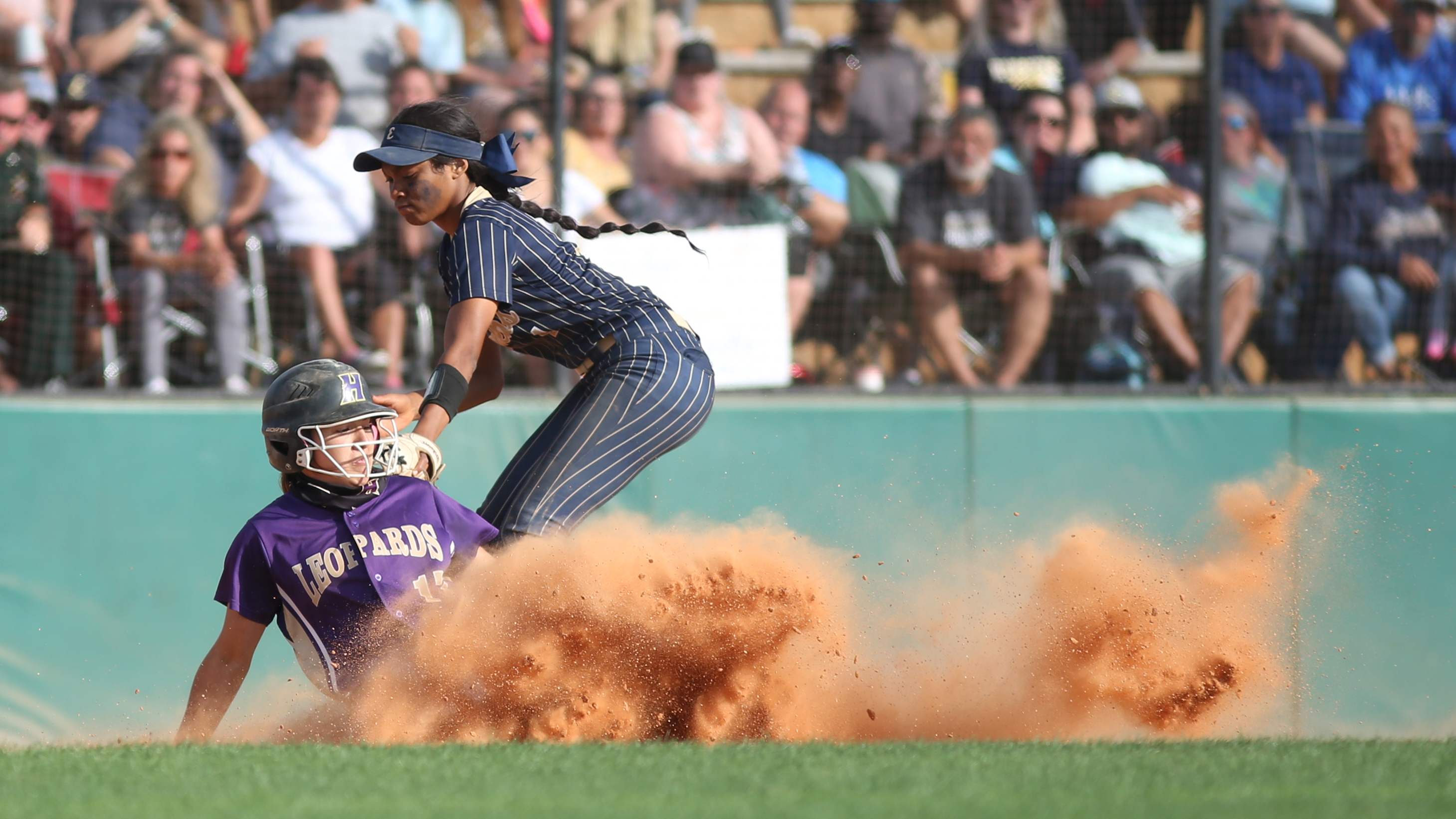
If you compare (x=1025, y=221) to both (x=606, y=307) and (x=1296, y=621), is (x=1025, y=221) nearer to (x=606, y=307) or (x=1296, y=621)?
(x=1296, y=621)

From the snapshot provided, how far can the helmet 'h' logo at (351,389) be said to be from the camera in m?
4.13

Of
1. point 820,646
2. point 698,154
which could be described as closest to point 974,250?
point 698,154

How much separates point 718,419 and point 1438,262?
3669 millimetres

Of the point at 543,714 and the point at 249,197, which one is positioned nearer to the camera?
A: the point at 543,714

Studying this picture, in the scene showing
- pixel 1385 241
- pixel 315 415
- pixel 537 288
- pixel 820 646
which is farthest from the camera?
pixel 1385 241

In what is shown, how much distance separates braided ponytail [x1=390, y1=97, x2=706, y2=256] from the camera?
425 centimetres

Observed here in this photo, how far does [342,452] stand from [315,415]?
135mm

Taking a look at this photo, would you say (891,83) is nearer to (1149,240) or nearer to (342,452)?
(1149,240)

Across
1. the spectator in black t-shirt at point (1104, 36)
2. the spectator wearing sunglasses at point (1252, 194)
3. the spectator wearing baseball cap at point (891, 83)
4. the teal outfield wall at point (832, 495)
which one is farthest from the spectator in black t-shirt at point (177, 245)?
the spectator wearing sunglasses at point (1252, 194)

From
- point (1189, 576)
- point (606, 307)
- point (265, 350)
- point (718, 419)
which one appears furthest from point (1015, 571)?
point (265, 350)

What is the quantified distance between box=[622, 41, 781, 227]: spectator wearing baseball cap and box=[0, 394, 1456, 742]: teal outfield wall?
1.08m

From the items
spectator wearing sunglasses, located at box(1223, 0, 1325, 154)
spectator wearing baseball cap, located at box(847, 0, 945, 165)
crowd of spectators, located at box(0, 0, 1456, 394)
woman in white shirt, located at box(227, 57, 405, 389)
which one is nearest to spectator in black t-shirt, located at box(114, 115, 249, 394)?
crowd of spectators, located at box(0, 0, 1456, 394)

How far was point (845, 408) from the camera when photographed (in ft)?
21.9

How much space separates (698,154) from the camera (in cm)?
727
